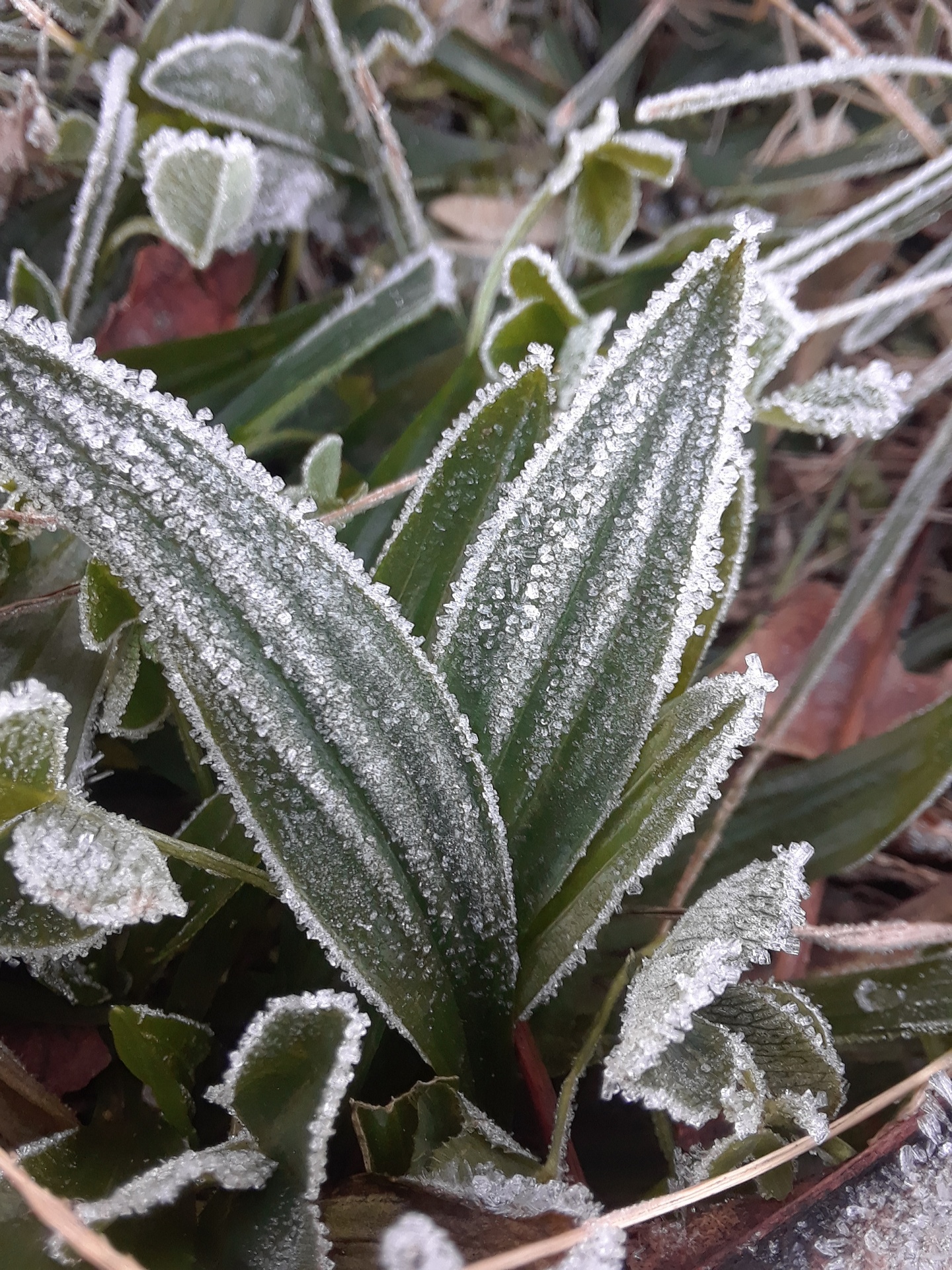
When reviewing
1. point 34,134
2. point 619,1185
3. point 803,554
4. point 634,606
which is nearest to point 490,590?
point 634,606

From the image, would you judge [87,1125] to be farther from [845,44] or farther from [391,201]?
[845,44]

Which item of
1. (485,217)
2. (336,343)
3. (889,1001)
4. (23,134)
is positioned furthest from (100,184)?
(889,1001)

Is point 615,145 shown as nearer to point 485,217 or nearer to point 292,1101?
point 485,217

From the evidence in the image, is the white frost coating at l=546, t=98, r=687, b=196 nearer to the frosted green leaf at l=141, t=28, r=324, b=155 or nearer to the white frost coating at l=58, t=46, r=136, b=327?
the frosted green leaf at l=141, t=28, r=324, b=155

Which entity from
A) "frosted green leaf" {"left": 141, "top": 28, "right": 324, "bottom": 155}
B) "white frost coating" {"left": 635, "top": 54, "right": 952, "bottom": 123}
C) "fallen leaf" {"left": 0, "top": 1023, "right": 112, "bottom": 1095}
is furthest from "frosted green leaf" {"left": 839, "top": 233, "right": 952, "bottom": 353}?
"fallen leaf" {"left": 0, "top": 1023, "right": 112, "bottom": 1095}

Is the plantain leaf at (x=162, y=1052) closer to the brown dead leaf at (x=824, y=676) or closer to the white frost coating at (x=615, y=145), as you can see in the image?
the brown dead leaf at (x=824, y=676)

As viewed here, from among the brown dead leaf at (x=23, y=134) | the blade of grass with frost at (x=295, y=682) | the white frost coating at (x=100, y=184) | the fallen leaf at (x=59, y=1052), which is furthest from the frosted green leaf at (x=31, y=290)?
the fallen leaf at (x=59, y=1052)
